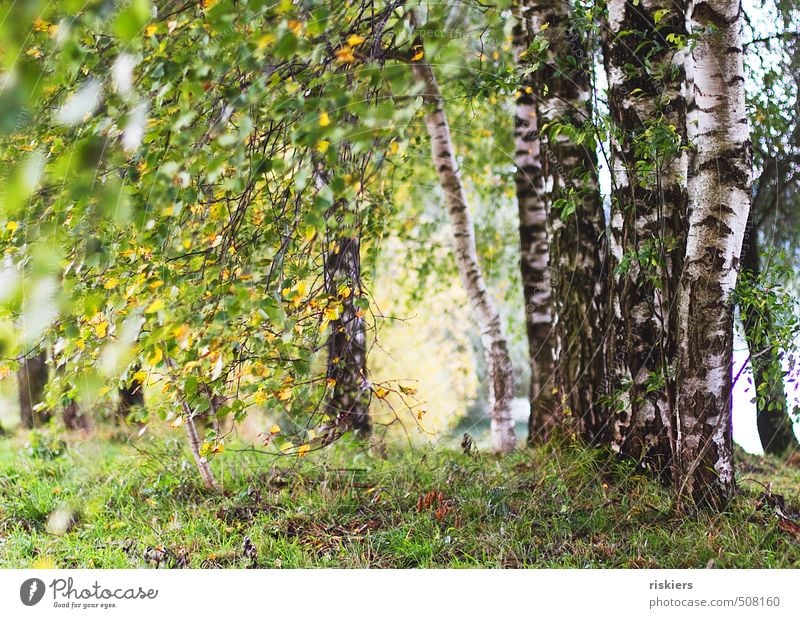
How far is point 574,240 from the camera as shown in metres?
2.47

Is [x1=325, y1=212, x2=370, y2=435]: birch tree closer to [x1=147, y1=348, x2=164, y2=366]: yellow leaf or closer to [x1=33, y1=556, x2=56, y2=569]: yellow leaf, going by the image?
[x1=147, y1=348, x2=164, y2=366]: yellow leaf

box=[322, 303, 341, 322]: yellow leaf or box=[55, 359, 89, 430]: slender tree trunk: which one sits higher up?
box=[322, 303, 341, 322]: yellow leaf

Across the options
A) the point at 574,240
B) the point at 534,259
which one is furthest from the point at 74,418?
the point at 574,240

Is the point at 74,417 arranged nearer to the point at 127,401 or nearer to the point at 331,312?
the point at 127,401

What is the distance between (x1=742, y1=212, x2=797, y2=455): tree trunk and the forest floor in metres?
0.07

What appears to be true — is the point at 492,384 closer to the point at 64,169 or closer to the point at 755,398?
the point at 755,398

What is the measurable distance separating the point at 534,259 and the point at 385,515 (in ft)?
4.23

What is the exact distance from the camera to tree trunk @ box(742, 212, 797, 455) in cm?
209

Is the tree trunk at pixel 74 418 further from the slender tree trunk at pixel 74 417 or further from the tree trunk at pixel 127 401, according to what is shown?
the tree trunk at pixel 127 401

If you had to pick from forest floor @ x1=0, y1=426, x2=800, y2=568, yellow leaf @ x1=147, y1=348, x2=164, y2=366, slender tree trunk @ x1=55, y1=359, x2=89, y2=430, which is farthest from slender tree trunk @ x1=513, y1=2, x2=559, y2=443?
slender tree trunk @ x1=55, y1=359, x2=89, y2=430

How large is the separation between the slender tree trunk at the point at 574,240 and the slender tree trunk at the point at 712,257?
1.28 feet
